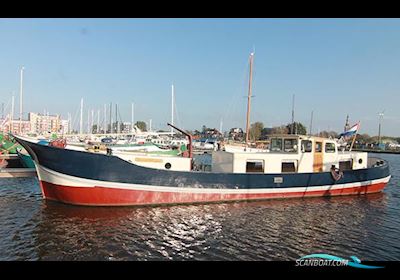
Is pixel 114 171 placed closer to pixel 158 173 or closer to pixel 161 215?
pixel 158 173

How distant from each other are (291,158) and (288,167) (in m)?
0.57

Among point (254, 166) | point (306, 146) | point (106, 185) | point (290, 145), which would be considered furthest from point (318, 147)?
point (106, 185)

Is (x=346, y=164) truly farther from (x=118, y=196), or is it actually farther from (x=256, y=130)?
(x=256, y=130)

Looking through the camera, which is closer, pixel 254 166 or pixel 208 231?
pixel 208 231

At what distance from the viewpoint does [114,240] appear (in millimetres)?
9141

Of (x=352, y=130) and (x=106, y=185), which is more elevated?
(x=352, y=130)

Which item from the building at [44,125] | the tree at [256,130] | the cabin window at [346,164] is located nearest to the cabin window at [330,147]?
the cabin window at [346,164]

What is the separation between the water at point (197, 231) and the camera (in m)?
8.42

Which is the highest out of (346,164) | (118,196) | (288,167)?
(346,164)

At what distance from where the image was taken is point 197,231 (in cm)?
1030

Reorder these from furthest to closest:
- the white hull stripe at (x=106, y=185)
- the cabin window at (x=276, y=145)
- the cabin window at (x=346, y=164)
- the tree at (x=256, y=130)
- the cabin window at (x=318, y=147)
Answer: the tree at (x=256, y=130) < the cabin window at (x=346, y=164) < the cabin window at (x=276, y=145) < the cabin window at (x=318, y=147) < the white hull stripe at (x=106, y=185)

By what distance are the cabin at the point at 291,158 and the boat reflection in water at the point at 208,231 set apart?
2.13 metres

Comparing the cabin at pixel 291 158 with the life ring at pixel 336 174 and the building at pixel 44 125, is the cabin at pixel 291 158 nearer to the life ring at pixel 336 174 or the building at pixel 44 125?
the life ring at pixel 336 174
